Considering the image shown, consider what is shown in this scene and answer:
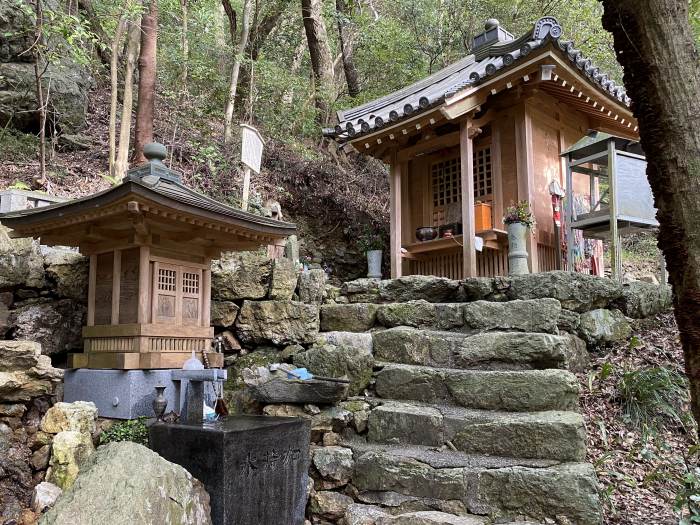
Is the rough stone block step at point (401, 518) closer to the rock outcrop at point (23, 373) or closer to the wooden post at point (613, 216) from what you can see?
the rock outcrop at point (23, 373)

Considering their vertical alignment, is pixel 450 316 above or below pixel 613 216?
below

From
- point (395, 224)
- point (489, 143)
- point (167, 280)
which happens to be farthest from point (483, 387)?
point (489, 143)

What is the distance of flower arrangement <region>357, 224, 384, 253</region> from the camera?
1191cm

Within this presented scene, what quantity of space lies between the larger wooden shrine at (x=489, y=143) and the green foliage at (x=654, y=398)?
9.30 ft

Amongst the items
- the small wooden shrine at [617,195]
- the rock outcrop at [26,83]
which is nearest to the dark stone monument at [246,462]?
the small wooden shrine at [617,195]

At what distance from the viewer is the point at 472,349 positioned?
17.5 ft

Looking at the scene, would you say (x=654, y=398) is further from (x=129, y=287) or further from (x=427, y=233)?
(x=129, y=287)

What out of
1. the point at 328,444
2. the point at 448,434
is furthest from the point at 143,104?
the point at 448,434

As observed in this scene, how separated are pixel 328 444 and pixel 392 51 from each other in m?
13.1

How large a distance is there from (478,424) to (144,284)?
345 cm

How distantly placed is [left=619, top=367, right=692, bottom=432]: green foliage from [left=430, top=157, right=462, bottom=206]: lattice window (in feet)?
15.8

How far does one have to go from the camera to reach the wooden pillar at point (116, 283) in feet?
16.5

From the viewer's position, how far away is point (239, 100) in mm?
15469

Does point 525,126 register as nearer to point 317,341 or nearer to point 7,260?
point 317,341
